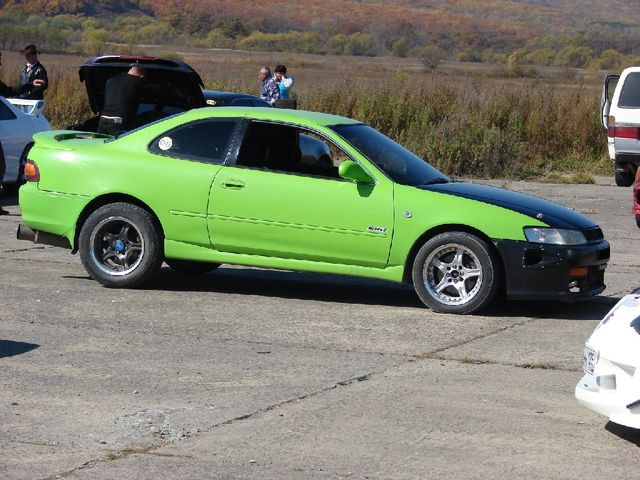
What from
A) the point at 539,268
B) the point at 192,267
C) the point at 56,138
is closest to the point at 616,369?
the point at 539,268

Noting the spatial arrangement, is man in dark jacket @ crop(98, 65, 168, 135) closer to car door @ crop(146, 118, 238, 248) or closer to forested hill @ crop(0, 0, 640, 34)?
car door @ crop(146, 118, 238, 248)

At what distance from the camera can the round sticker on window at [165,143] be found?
34.1 ft

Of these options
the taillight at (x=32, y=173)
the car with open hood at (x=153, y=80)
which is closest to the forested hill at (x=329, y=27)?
the car with open hood at (x=153, y=80)

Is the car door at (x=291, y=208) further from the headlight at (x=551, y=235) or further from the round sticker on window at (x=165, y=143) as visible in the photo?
the headlight at (x=551, y=235)

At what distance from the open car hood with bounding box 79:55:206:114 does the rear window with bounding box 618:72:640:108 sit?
267 inches

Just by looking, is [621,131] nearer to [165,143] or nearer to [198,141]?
[198,141]

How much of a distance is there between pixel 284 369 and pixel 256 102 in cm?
1248

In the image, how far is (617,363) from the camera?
20.3 ft

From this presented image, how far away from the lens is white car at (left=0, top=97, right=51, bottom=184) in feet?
53.8

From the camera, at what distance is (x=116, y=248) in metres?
10.4

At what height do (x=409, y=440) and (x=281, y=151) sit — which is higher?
(x=281, y=151)

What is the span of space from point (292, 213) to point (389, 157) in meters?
0.95

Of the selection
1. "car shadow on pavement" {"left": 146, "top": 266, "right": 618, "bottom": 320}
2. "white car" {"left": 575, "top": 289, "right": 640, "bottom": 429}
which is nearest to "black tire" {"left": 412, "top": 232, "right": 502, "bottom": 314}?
"car shadow on pavement" {"left": 146, "top": 266, "right": 618, "bottom": 320}

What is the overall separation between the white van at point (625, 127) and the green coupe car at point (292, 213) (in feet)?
30.0
